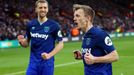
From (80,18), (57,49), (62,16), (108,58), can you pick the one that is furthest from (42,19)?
(62,16)

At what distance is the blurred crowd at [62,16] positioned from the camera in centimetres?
4009

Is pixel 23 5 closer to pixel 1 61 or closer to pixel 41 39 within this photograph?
pixel 1 61

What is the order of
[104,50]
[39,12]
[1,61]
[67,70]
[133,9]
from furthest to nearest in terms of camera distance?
[133,9] < [1,61] < [67,70] < [39,12] < [104,50]

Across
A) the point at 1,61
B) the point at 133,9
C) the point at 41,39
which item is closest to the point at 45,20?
the point at 41,39

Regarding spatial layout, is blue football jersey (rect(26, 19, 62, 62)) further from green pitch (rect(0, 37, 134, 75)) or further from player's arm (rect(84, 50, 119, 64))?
green pitch (rect(0, 37, 134, 75))

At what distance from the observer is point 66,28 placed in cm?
4572

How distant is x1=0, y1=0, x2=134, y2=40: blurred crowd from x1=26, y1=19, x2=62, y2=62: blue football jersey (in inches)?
826

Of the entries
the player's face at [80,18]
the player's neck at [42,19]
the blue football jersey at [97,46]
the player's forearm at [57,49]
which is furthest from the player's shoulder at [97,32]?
the player's neck at [42,19]

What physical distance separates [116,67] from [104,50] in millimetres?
14987

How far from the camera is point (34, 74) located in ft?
31.3

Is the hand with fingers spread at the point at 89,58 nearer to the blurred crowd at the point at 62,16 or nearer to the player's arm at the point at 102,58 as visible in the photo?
the player's arm at the point at 102,58

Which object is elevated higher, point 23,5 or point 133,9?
point 23,5

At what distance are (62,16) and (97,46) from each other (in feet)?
146

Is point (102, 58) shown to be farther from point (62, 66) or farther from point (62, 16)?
point (62, 16)
